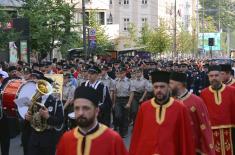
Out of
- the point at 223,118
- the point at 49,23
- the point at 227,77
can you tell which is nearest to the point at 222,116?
the point at 223,118

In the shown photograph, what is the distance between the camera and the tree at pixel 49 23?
1080 inches

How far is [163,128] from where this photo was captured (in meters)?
8.65

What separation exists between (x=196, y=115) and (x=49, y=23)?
1933 cm

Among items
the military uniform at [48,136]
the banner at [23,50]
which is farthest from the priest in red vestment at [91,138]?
the banner at [23,50]

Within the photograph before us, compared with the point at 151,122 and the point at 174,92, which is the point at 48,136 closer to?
the point at 151,122

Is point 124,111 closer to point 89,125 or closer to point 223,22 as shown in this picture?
point 89,125

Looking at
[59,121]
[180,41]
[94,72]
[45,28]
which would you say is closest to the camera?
[59,121]

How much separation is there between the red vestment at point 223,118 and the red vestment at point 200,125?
1.72 metres

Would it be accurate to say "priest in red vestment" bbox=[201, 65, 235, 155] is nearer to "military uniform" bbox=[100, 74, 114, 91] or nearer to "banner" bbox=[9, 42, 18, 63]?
"military uniform" bbox=[100, 74, 114, 91]

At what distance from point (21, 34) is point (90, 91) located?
14.9 meters

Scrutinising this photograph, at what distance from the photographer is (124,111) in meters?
17.4

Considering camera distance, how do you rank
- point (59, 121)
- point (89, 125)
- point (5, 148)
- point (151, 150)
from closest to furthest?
point (89, 125) → point (151, 150) → point (59, 121) → point (5, 148)

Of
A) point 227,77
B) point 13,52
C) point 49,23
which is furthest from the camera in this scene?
point 49,23

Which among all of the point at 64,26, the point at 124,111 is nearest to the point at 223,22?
the point at 64,26
